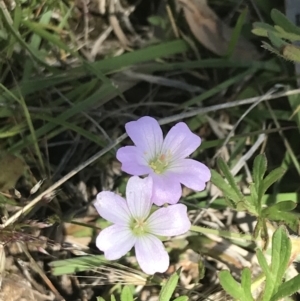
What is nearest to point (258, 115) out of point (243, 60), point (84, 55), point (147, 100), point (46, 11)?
point (243, 60)

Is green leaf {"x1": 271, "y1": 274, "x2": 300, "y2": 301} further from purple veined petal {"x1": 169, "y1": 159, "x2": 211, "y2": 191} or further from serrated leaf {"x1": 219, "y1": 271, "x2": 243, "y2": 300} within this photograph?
purple veined petal {"x1": 169, "y1": 159, "x2": 211, "y2": 191}

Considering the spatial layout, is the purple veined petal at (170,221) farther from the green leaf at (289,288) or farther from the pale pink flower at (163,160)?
the green leaf at (289,288)

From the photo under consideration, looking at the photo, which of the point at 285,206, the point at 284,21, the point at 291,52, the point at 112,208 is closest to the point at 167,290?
the point at 112,208

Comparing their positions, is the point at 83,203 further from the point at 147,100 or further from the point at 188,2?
the point at 188,2

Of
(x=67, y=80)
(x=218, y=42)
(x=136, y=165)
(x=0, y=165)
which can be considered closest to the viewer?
(x=136, y=165)

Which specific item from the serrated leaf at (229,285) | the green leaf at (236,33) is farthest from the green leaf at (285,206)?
the green leaf at (236,33)

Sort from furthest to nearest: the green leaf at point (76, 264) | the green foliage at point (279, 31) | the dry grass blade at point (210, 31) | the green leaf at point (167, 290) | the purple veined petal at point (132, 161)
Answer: the dry grass blade at point (210, 31) < the green leaf at point (76, 264) < the green foliage at point (279, 31) < the green leaf at point (167, 290) < the purple veined petal at point (132, 161)

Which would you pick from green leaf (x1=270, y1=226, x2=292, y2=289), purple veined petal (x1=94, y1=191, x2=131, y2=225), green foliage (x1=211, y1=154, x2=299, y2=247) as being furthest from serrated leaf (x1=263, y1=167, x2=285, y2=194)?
purple veined petal (x1=94, y1=191, x2=131, y2=225)

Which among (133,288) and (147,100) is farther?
(147,100)
